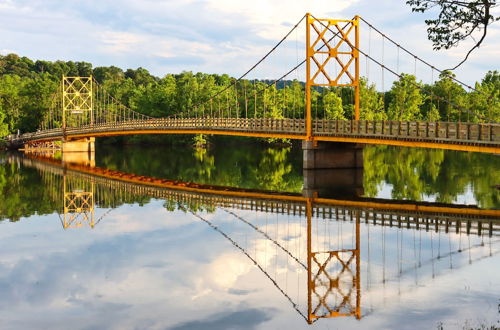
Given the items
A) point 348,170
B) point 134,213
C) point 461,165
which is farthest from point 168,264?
point 461,165

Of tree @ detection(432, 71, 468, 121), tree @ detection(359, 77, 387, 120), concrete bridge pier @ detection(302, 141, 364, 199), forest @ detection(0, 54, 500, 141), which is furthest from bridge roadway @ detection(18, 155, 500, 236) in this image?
tree @ detection(432, 71, 468, 121)

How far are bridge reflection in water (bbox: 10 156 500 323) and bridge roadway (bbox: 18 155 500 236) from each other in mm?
48

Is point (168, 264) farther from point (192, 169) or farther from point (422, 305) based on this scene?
point (192, 169)

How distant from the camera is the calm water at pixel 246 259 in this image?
1595 centimetres

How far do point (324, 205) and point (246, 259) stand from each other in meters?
12.6

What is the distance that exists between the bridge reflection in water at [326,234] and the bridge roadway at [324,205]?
48 millimetres

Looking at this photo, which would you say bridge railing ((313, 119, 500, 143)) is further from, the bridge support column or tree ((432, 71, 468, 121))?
tree ((432, 71, 468, 121))

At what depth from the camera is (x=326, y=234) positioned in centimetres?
2548

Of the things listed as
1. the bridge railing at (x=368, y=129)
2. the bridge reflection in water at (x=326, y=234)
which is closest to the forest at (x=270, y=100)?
the bridge railing at (x=368, y=129)

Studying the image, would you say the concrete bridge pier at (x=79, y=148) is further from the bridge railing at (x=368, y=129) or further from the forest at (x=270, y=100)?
the forest at (x=270, y=100)

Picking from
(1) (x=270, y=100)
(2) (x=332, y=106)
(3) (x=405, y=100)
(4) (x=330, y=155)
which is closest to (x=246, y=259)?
(4) (x=330, y=155)

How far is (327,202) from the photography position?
34.7 meters

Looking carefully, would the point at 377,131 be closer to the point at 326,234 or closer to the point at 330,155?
the point at 330,155

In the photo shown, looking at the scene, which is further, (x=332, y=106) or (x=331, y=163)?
(x=332, y=106)
